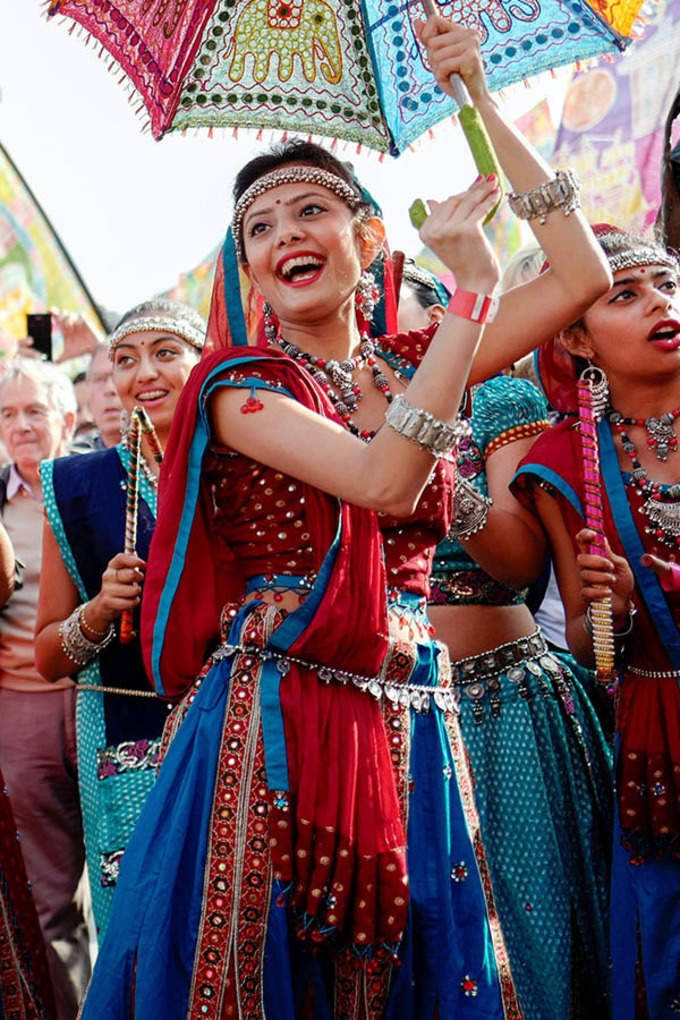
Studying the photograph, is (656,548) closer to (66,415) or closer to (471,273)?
(471,273)

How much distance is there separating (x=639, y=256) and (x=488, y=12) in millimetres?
823

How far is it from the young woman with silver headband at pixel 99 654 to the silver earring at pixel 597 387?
4.38 feet

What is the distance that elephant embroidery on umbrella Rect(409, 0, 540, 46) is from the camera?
119 inches

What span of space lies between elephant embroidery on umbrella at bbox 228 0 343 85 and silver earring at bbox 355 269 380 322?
1.75ft

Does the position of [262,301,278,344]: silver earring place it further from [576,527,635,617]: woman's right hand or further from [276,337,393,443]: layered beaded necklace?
[576,527,635,617]: woman's right hand

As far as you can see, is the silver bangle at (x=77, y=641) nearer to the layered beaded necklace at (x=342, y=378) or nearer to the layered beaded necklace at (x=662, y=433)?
the layered beaded necklace at (x=342, y=378)

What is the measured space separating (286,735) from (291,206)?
1180 mm

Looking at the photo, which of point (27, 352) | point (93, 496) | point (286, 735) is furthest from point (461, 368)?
point (27, 352)

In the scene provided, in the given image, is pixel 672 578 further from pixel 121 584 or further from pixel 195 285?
pixel 195 285

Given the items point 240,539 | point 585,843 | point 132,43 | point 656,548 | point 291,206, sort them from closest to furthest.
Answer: point 240,539
point 291,206
point 132,43
point 656,548
point 585,843

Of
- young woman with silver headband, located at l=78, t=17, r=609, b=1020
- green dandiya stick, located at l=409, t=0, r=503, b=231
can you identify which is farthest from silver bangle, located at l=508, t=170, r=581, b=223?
green dandiya stick, located at l=409, t=0, r=503, b=231

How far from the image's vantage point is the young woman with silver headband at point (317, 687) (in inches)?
92.4

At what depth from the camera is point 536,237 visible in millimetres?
2752

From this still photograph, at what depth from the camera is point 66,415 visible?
18.3 feet
